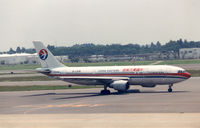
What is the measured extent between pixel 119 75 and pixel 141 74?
11.4 ft

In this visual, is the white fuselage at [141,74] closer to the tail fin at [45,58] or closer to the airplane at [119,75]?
the airplane at [119,75]

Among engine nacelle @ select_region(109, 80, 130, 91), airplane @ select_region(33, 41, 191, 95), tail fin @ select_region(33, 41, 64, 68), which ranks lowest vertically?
engine nacelle @ select_region(109, 80, 130, 91)

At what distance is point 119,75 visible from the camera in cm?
5981

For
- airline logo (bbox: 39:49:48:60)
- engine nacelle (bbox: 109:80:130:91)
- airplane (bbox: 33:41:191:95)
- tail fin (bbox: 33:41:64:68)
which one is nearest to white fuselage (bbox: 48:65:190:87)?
airplane (bbox: 33:41:191:95)

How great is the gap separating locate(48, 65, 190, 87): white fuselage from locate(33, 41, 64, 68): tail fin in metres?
3.66

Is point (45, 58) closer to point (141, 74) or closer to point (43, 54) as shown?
point (43, 54)

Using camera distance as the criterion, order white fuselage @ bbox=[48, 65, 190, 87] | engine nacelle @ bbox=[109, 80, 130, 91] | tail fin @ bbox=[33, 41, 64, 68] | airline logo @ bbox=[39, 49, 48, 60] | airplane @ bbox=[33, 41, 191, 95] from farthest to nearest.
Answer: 1. airline logo @ bbox=[39, 49, 48, 60]
2. tail fin @ bbox=[33, 41, 64, 68]
3. engine nacelle @ bbox=[109, 80, 130, 91]
4. airplane @ bbox=[33, 41, 191, 95]
5. white fuselage @ bbox=[48, 65, 190, 87]

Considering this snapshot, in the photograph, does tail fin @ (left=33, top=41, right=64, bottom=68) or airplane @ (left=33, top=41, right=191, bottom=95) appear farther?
tail fin @ (left=33, top=41, right=64, bottom=68)

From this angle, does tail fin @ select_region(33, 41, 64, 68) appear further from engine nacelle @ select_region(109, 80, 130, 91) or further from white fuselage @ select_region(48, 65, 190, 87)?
engine nacelle @ select_region(109, 80, 130, 91)

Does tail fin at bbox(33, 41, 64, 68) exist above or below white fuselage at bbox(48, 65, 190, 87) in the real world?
above

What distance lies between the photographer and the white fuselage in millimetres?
57219

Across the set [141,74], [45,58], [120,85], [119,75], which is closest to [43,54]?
[45,58]

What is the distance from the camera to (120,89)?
190 feet
